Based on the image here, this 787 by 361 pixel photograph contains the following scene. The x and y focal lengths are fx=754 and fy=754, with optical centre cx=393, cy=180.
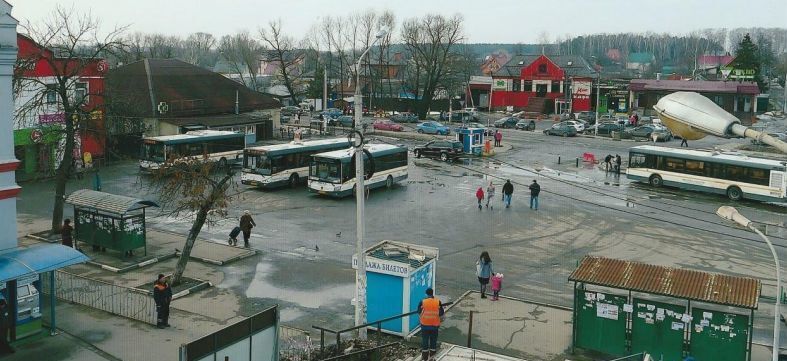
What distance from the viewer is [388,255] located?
18.4m

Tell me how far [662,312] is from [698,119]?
39.1 feet

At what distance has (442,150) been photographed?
49.1 metres

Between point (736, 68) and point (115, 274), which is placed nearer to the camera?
point (115, 274)

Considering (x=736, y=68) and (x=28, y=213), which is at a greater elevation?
(x=736, y=68)

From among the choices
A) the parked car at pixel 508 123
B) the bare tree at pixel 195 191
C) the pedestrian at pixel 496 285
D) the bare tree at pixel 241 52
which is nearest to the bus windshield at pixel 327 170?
the bare tree at pixel 195 191

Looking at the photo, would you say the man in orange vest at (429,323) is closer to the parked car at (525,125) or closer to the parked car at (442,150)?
the parked car at (442,150)

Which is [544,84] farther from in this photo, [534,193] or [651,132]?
[534,193]

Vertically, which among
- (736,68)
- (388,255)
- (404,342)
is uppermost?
(736,68)

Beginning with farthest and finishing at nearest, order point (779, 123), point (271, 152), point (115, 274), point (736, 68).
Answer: point (736, 68) → point (779, 123) → point (271, 152) → point (115, 274)

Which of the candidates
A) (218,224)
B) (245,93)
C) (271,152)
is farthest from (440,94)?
(218,224)

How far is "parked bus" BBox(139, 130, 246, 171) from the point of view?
1631 inches

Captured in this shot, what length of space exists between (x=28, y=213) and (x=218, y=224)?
27.1 ft

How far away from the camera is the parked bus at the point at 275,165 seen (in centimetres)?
3719

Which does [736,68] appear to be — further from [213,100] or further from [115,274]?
[115,274]
